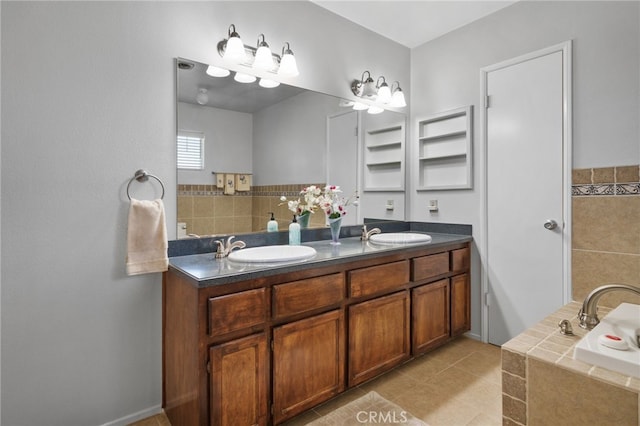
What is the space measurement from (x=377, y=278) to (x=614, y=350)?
1.09m

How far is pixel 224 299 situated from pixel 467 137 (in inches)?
90.0

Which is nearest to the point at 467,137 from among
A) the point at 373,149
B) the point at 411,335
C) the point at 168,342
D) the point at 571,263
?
the point at 373,149

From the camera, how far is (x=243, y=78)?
210 cm

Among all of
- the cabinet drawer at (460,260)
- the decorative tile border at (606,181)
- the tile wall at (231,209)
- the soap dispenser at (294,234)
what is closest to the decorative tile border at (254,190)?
the tile wall at (231,209)

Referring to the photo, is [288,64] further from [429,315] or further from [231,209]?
[429,315]

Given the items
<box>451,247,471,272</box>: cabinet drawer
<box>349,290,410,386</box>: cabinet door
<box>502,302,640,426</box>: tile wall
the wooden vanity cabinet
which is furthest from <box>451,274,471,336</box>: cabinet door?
<box>502,302,640,426</box>: tile wall

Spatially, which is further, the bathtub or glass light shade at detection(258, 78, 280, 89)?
glass light shade at detection(258, 78, 280, 89)

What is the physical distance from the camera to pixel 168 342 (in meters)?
1.78

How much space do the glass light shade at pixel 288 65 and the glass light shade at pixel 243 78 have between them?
195 mm

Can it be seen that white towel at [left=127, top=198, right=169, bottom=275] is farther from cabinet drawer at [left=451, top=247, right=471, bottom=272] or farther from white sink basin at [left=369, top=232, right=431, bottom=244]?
cabinet drawer at [left=451, top=247, right=471, bottom=272]

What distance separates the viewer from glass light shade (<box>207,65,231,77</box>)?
6.47 feet

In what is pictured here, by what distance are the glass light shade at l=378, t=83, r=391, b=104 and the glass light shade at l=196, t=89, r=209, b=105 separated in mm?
1444

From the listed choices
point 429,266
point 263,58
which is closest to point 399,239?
point 429,266

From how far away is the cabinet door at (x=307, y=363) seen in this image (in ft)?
5.33
